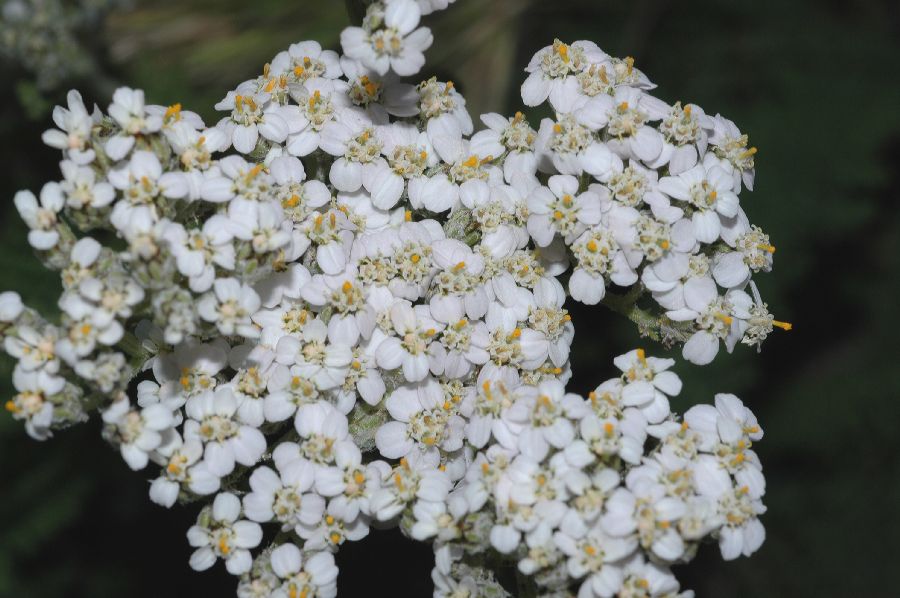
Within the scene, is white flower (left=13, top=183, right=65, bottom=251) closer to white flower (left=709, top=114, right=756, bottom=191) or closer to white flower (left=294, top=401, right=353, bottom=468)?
white flower (left=294, top=401, right=353, bottom=468)

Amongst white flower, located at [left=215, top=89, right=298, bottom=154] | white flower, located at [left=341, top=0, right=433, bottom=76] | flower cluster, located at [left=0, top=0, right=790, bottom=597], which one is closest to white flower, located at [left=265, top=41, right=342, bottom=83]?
flower cluster, located at [left=0, top=0, right=790, bottom=597]

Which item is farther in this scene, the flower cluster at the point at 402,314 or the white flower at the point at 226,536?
the white flower at the point at 226,536

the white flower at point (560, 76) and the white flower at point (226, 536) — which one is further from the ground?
the white flower at point (560, 76)

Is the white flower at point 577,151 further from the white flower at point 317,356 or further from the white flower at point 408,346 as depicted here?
the white flower at point 317,356

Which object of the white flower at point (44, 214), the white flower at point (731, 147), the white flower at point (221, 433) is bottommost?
the white flower at point (221, 433)

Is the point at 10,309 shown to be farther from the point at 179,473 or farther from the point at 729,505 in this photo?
the point at 729,505

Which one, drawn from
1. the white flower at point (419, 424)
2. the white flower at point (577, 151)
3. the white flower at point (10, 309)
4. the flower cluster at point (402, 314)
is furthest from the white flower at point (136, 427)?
the white flower at point (577, 151)

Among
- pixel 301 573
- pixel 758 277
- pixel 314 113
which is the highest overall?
pixel 758 277

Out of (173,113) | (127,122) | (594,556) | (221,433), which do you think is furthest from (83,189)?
(594,556)
